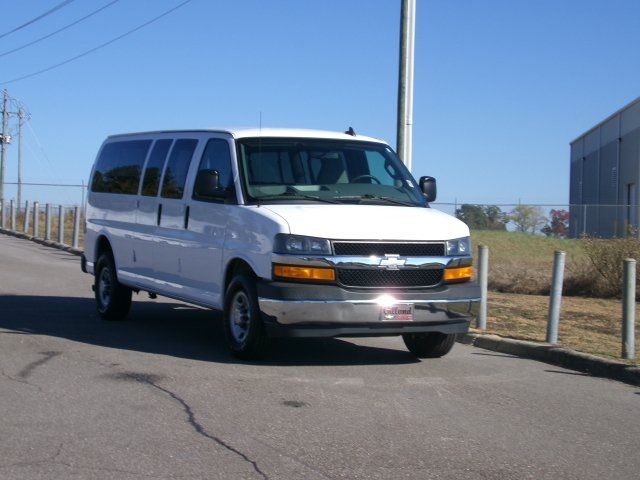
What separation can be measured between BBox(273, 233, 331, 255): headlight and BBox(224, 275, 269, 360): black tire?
572 mm

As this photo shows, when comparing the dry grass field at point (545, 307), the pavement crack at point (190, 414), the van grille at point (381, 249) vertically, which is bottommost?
the pavement crack at point (190, 414)

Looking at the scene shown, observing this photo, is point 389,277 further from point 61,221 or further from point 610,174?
point 610,174

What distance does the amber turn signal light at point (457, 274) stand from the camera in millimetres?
9070

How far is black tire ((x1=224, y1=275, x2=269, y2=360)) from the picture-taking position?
8.85m

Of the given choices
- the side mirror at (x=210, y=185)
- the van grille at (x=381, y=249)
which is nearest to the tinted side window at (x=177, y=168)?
the side mirror at (x=210, y=185)

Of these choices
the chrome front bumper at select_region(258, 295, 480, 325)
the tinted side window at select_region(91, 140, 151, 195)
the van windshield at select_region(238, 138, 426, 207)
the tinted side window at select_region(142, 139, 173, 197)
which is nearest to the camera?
the chrome front bumper at select_region(258, 295, 480, 325)

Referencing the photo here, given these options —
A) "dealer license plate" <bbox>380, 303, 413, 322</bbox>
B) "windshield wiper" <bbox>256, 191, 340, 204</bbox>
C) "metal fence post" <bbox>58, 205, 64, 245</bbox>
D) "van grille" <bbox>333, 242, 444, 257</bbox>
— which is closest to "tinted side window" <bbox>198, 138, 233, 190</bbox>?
"windshield wiper" <bbox>256, 191, 340, 204</bbox>

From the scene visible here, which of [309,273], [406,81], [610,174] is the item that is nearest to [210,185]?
[309,273]

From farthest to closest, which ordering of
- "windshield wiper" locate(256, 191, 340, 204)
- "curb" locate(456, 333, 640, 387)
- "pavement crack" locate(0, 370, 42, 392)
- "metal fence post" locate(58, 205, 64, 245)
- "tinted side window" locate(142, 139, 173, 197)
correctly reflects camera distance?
"metal fence post" locate(58, 205, 64, 245) < "tinted side window" locate(142, 139, 173, 197) < "windshield wiper" locate(256, 191, 340, 204) < "curb" locate(456, 333, 640, 387) < "pavement crack" locate(0, 370, 42, 392)

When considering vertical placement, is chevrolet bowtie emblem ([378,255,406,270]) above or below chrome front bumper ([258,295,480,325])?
above

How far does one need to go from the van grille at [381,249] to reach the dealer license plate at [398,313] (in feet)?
1.50

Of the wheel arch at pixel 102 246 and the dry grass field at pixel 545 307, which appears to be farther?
the wheel arch at pixel 102 246

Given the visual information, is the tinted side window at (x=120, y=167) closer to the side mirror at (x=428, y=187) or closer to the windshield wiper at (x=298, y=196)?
the windshield wiper at (x=298, y=196)

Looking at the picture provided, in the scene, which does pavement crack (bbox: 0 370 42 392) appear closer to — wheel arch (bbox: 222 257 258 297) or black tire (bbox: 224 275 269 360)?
black tire (bbox: 224 275 269 360)
